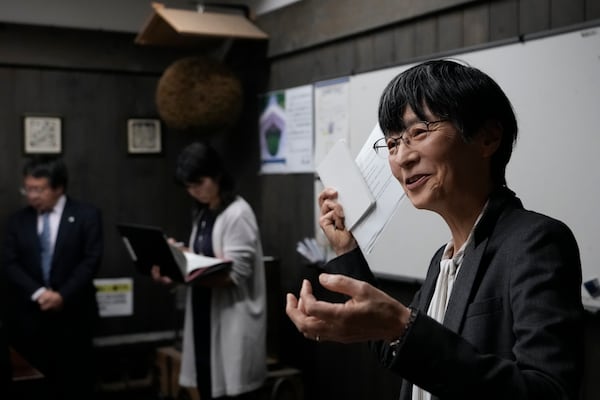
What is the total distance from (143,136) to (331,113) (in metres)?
1.61

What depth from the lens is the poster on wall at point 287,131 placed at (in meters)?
3.83

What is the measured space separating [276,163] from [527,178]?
5.99 ft

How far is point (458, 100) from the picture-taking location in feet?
3.64

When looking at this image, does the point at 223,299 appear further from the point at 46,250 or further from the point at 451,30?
the point at 451,30

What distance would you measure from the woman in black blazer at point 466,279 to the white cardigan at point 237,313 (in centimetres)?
198

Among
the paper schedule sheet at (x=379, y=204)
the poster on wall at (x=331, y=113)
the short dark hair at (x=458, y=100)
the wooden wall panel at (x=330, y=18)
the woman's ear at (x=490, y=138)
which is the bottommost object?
the paper schedule sheet at (x=379, y=204)

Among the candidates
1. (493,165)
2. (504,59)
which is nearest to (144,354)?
(504,59)

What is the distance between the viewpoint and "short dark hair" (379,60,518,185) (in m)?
1.11

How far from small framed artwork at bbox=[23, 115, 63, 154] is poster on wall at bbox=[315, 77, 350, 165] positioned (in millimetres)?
1693

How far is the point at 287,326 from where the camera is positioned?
409 centimetres

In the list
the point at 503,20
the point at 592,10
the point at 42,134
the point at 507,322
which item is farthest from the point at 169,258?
the point at 507,322

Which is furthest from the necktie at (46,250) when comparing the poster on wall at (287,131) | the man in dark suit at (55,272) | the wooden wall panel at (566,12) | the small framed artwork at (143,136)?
the wooden wall panel at (566,12)

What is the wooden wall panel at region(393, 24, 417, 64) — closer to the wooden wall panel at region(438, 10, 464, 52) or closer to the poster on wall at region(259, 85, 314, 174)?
the wooden wall panel at region(438, 10, 464, 52)

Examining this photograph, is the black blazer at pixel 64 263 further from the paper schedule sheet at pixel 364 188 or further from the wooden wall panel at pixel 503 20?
the paper schedule sheet at pixel 364 188
